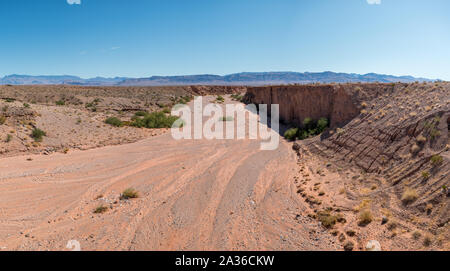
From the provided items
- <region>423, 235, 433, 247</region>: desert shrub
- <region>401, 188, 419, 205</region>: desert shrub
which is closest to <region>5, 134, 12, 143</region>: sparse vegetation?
<region>401, 188, 419, 205</region>: desert shrub

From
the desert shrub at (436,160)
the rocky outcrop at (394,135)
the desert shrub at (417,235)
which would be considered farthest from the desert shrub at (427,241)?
the desert shrub at (436,160)

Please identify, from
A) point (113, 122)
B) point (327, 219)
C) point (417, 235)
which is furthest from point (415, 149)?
point (113, 122)

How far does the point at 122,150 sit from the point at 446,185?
57.1 feet

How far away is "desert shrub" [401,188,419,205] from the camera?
7.89 m

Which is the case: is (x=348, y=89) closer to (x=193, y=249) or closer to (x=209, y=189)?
(x=209, y=189)

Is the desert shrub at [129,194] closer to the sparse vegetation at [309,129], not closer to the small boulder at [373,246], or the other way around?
the small boulder at [373,246]

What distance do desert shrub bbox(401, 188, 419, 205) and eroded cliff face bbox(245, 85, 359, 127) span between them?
9.06 meters

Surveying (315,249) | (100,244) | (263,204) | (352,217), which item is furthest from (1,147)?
(352,217)

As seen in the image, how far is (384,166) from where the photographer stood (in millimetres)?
10562

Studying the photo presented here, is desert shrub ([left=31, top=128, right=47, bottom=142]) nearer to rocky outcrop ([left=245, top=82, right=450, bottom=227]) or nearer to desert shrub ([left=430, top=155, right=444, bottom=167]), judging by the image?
rocky outcrop ([left=245, top=82, right=450, bottom=227])

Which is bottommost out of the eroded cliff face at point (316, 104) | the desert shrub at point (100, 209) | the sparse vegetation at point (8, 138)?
the desert shrub at point (100, 209)

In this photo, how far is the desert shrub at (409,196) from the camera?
25.9 ft

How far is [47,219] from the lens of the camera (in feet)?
29.9

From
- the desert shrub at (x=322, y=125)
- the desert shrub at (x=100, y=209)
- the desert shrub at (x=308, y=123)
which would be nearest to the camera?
the desert shrub at (x=100, y=209)
